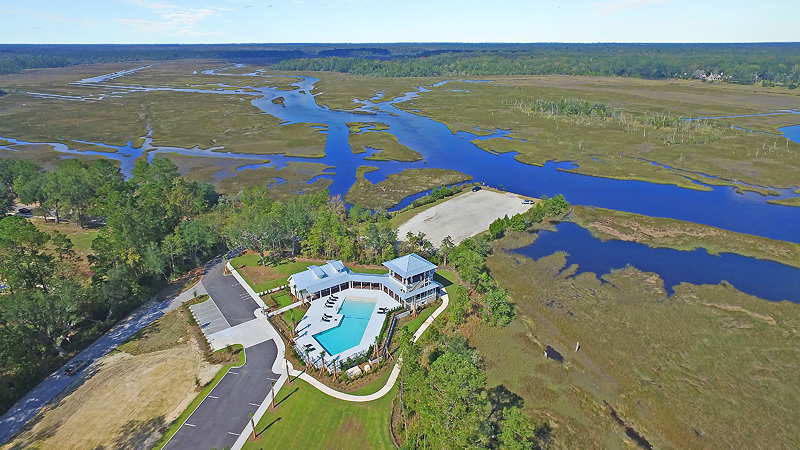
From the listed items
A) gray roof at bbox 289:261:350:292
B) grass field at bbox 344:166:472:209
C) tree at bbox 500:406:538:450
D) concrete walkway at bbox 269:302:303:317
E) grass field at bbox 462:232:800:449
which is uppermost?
tree at bbox 500:406:538:450

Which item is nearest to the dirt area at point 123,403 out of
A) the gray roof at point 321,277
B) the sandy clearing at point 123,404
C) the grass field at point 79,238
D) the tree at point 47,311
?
the sandy clearing at point 123,404

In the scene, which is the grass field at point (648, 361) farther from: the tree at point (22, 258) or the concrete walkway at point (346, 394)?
the tree at point (22, 258)

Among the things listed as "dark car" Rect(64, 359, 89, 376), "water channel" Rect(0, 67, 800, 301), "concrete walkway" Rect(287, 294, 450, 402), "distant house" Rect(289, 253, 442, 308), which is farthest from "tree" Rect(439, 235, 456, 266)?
"dark car" Rect(64, 359, 89, 376)

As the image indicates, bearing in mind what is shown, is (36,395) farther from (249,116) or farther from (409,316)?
(249,116)

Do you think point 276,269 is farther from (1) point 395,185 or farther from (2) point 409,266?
(1) point 395,185

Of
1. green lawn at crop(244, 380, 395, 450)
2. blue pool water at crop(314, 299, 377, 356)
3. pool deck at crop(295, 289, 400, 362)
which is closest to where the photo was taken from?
green lawn at crop(244, 380, 395, 450)

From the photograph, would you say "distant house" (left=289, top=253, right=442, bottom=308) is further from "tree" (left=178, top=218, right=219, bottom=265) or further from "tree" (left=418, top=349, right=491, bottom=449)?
"tree" (left=418, top=349, right=491, bottom=449)
